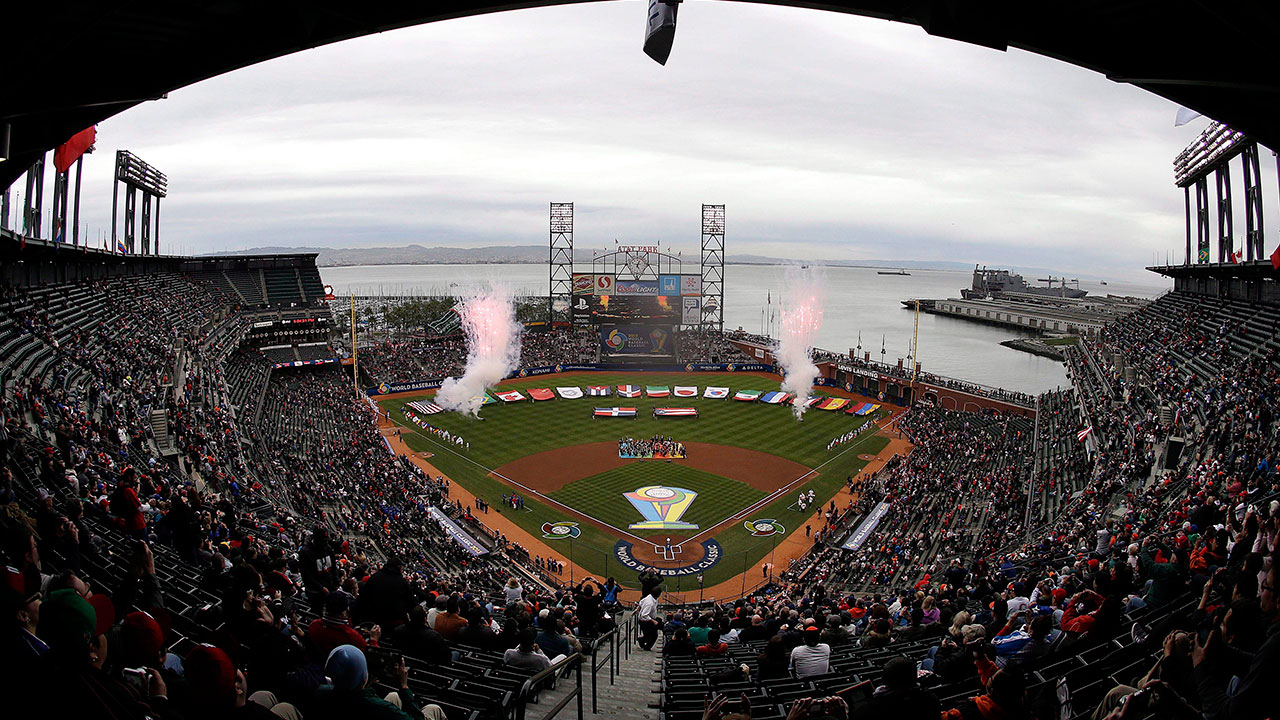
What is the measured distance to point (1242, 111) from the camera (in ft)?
23.1

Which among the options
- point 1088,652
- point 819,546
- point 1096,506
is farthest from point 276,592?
point 819,546

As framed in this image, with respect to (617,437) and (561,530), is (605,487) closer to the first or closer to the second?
(561,530)

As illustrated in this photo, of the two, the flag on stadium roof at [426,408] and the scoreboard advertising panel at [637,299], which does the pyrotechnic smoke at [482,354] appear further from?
the scoreboard advertising panel at [637,299]

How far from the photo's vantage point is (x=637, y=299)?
229 ft

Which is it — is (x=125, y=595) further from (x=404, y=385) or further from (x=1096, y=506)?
(x=404, y=385)

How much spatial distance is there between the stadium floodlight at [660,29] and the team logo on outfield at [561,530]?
25878 mm

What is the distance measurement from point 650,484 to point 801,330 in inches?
1238

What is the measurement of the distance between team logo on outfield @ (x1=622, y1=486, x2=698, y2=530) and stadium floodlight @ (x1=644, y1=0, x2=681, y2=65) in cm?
2619

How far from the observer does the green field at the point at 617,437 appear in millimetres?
28766

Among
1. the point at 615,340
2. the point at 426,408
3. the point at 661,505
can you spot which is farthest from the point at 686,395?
the point at 661,505

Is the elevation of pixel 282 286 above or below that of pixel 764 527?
above

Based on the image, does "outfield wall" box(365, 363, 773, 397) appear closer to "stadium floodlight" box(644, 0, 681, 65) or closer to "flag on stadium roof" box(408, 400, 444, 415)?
"flag on stadium roof" box(408, 400, 444, 415)

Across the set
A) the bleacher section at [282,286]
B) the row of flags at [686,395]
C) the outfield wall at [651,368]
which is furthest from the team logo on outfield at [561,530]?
the bleacher section at [282,286]

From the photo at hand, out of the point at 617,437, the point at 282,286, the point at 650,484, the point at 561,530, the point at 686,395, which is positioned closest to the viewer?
the point at 561,530
